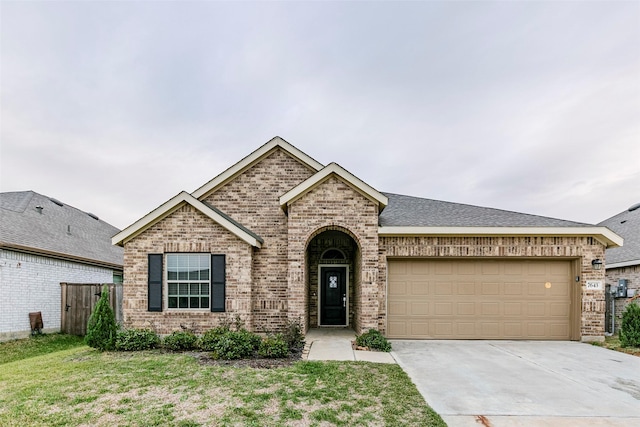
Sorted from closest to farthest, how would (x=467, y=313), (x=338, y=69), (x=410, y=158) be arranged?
(x=467, y=313)
(x=338, y=69)
(x=410, y=158)

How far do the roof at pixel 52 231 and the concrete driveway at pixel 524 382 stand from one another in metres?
11.7

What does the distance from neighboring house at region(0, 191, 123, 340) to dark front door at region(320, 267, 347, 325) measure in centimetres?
905

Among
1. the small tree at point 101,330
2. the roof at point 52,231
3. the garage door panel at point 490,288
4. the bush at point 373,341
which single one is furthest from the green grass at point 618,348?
the roof at point 52,231

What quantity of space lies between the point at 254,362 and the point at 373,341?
119 inches

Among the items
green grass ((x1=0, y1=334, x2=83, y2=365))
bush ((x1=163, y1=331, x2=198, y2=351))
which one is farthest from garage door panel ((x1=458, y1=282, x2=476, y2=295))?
green grass ((x1=0, y1=334, x2=83, y2=365))

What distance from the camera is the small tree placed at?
8555 millimetres

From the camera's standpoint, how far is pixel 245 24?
12.1 meters

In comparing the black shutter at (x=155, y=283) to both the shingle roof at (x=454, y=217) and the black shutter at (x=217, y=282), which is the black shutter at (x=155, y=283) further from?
the shingle roof at (x=454, y=217)

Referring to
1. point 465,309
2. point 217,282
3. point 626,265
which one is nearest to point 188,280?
point 217,282

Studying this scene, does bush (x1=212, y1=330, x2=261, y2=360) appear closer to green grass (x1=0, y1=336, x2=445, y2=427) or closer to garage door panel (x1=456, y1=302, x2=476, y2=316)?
green grass (x1=0, y1=336, x2=445, y2=427)

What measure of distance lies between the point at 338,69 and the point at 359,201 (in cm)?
737

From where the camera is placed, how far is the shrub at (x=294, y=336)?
8.75m

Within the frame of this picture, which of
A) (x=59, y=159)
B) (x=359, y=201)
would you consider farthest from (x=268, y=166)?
(x=59, y=159)

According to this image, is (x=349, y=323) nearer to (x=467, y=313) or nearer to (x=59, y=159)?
(x=467, y=313)
